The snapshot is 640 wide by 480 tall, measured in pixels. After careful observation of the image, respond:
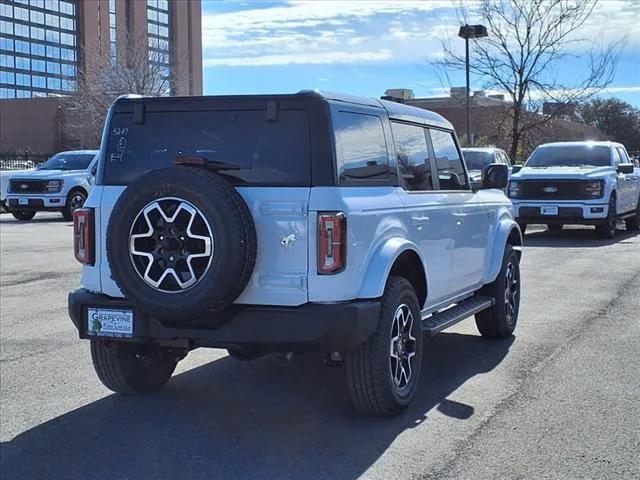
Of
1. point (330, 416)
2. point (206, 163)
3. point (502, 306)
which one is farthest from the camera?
point (502, 306)

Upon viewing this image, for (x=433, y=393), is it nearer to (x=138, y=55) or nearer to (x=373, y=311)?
(x=373, y=311)

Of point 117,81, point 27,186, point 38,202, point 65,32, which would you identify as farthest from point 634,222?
point 65,32

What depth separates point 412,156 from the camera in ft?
19.9

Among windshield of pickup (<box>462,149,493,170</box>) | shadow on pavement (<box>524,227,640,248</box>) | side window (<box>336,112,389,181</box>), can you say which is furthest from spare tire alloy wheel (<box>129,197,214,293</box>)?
windshield of pickup (<box>462,149,493,170</box>)

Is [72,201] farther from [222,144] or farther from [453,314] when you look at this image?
[222,144]

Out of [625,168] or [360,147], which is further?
[625,168]

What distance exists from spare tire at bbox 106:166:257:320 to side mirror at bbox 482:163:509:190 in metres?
3.07

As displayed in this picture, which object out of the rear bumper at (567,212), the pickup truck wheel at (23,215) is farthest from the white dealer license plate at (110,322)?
the pickup truck wheel at (23,215)

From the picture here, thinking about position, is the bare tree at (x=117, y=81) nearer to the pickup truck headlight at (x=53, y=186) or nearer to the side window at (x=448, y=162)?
the pickup truck headlight at (x=53, y=186)

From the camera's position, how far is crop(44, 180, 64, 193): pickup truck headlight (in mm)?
21375

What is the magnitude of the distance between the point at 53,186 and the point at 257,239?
1784cm

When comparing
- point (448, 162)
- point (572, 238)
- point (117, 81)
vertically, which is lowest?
point (572, 238)

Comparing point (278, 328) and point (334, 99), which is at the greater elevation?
point (334, 99)

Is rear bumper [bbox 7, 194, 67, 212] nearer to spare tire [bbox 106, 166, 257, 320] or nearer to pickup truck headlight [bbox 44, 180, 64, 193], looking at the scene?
pickup truck headlight [bbox 44, 180, 64, 193]
